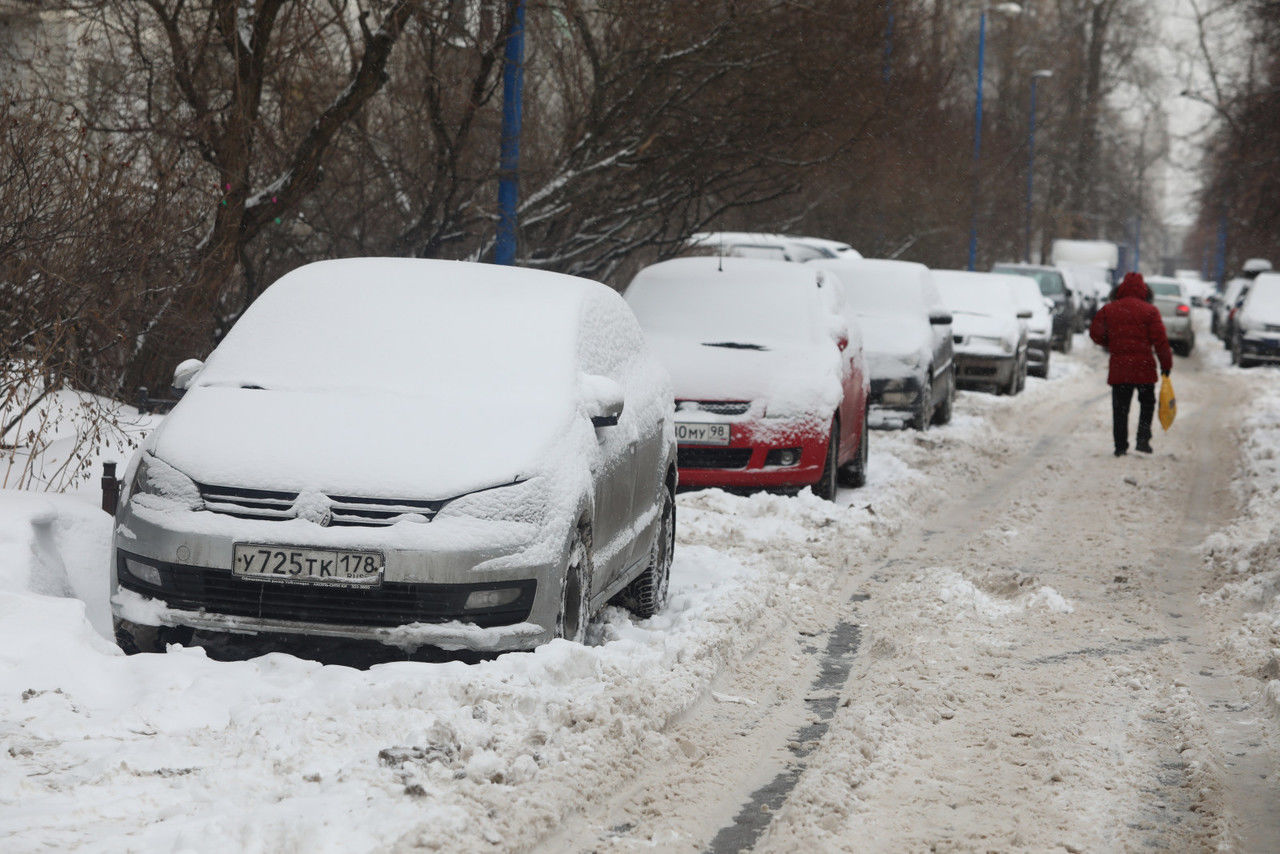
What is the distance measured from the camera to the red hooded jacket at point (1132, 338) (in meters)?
16.0

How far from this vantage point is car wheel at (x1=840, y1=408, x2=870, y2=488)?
42.4 feet

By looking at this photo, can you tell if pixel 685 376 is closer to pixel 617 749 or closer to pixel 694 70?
pixel 694 70

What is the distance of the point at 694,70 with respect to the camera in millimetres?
15148

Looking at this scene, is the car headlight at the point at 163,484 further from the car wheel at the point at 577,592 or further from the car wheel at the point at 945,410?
the car wheel at the point at 945,410

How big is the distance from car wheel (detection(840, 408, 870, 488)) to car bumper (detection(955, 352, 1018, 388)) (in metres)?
10.3

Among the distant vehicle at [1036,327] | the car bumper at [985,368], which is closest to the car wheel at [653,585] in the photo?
the car bumper at [985,368]

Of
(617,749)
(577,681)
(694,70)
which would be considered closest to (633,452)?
(577,681)

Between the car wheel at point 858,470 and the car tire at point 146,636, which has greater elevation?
the car tire at point 146,636

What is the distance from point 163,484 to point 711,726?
2.16 metres

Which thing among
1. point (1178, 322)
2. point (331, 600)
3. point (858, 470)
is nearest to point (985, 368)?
point (858, 470)

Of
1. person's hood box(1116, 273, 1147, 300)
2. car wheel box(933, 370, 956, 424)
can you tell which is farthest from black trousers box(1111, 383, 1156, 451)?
car wheel box(933, 370, 956, 424)

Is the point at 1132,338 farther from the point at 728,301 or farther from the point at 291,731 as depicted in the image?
the point at 291,731

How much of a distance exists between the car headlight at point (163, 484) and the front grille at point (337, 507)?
0.09 m

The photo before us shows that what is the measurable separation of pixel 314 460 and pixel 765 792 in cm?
198
